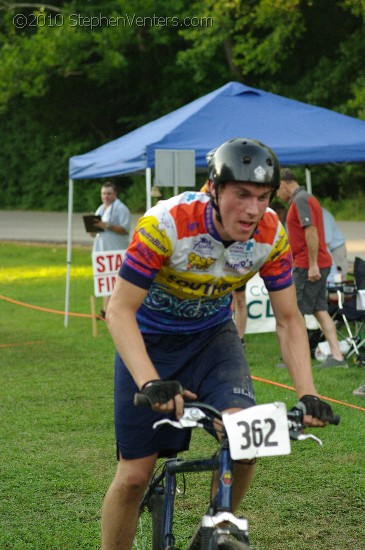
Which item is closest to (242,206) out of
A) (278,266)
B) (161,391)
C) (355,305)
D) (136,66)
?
(278,266)

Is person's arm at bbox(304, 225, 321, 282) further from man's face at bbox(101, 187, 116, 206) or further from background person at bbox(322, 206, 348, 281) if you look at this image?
man's face at bbox(101, 187, 116, 206)

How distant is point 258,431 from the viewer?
10.0ft

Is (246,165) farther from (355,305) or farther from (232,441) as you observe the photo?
(355,305)

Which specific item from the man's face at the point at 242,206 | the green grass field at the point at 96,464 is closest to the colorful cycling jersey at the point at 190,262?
the man's face at the point at 242,206

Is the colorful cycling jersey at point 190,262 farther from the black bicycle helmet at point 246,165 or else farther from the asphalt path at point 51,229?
the asphalt path at point 51,229

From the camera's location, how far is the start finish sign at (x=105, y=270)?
1206 cm

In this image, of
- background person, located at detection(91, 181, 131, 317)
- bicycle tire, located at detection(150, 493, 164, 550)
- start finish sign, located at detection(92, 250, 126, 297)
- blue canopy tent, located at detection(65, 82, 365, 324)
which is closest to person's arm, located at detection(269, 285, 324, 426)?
bicycle tire, located at detection(150, 493, 164, 550)

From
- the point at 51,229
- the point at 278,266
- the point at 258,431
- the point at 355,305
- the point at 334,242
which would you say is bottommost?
the point at 51,229

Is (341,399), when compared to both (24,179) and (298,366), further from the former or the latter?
(24,179)

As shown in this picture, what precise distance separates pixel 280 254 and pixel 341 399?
4.77m

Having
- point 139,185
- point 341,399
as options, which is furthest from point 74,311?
point 139,185

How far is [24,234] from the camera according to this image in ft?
96.1

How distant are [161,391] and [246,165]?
799 mm

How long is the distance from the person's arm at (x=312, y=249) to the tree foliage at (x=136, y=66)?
59.5ft
